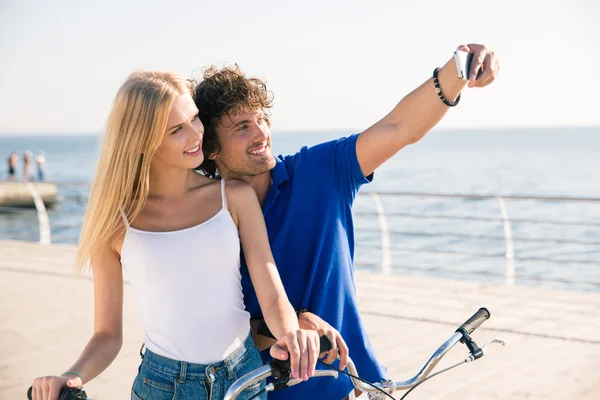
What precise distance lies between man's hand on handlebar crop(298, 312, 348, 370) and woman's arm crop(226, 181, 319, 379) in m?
0.06

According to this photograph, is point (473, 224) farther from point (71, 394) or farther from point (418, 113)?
point (71, 394)

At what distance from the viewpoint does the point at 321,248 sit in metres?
1.87

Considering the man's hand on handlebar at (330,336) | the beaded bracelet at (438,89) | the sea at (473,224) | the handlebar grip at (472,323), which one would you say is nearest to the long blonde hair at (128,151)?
the sea at (473,224)

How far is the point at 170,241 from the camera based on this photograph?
1709 mm

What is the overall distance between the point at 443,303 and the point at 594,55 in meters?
68.5

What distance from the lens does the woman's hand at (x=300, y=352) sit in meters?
1.39

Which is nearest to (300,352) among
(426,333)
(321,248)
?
(321,248)

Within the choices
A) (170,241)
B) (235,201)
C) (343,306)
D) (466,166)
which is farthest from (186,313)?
(466,166)

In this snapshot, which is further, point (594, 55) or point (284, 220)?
point (594, 55)

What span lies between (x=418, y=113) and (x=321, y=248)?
0.43 m

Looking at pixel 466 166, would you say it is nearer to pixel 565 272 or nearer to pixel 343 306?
pixel 565 272

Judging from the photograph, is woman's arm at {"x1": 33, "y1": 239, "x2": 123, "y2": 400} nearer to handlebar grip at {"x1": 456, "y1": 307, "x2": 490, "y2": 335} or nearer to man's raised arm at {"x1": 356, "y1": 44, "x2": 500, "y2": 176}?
man's raised arm at {"x1": 356, "y1": 44, "x2": 500, "y2": 176}

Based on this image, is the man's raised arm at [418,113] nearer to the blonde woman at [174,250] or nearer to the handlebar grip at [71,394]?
the blonde woman at [174,250]

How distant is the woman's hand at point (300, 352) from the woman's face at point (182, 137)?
569 millimetres
